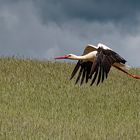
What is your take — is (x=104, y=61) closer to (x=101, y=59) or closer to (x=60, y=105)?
(x=101, y=59)

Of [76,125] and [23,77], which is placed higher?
[23,77]

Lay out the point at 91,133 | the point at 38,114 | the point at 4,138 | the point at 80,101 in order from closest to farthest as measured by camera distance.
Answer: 1. the point at 4,138
2. the point at 91,133
3. the point at 38,114
4. the point at 80,101

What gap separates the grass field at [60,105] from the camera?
1133 cm

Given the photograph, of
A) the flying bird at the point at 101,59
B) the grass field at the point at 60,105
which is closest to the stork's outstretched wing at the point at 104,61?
the flying bird at the point at 101,59

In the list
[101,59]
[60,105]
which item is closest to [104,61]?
[101,59]

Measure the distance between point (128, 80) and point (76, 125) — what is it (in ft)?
25.0

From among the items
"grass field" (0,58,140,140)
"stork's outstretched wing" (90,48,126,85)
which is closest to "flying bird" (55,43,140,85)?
"stork's outstretched wing" (90,48,126,85)

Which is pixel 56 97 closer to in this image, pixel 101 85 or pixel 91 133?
pixel 101 85

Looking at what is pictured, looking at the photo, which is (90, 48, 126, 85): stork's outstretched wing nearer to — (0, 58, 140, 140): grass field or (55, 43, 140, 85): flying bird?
(55, 43, 140, 85): flying bird

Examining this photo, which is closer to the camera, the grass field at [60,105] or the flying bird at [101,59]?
the flying bird at [101,59]

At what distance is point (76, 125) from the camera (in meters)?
12.5

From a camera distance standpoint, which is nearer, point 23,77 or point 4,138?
point 4,138

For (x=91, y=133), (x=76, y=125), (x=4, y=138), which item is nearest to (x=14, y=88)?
(x=76, y=125)

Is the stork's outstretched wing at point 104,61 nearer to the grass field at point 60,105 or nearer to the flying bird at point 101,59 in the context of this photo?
the flying bird at point 101,59
